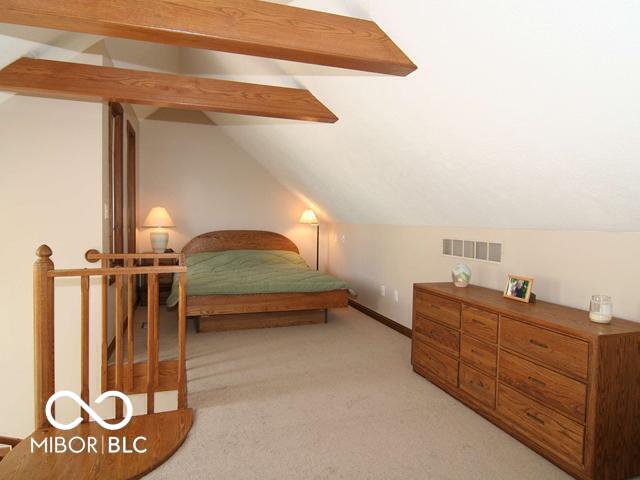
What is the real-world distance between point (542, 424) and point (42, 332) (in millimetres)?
2409

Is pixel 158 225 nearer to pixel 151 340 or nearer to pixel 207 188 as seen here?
pixel 207 188

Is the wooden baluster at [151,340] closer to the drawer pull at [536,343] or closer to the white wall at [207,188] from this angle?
the drawer pull at [536,343]

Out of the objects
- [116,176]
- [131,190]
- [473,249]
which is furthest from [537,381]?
[131,190]

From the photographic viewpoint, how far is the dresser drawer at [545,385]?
1.81 meters

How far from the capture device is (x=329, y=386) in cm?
279

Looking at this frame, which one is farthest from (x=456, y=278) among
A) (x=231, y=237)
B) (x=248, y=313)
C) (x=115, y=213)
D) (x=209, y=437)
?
(x=231, y=237)

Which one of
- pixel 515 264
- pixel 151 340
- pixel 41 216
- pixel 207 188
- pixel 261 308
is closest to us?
pixel 151 340

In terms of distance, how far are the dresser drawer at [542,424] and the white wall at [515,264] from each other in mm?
618

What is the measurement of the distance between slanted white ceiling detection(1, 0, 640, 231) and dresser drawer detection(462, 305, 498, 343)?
656 millimetres

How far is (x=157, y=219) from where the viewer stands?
5359mm

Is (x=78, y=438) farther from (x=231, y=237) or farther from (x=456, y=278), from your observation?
(x=231, y=237)

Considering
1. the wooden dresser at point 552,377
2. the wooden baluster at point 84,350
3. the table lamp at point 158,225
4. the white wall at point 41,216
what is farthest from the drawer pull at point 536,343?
the table lamp at point 158,225

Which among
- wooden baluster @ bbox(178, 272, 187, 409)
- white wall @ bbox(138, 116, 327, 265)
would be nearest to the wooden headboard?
white wall @ bbox(138, 116, 327, 265)

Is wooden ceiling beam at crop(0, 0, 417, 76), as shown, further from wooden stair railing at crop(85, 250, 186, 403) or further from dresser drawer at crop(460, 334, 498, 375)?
dresser drawer at crop(460, 334, 498, 375)
